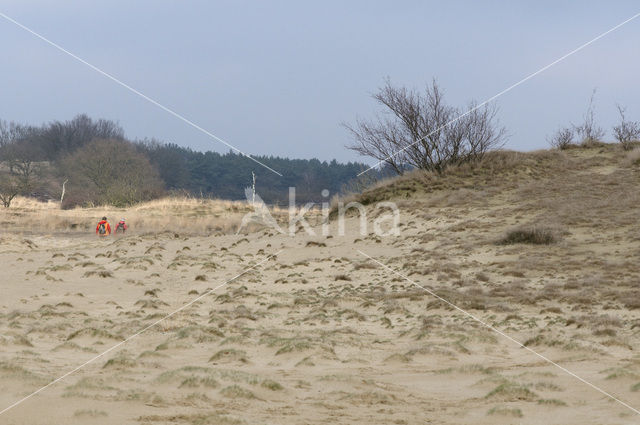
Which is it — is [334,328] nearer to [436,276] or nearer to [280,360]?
[280,360]

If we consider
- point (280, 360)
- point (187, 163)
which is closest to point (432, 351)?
point (280, 360)

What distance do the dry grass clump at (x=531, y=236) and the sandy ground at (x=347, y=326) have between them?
368 mm

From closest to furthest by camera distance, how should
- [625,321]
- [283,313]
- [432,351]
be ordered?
[432,351]
[625,321]
[283,313]

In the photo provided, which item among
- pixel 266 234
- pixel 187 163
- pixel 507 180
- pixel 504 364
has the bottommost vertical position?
pixel 504 364

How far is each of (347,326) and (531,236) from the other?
8.51 meters

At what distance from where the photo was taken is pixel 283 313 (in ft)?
40.8

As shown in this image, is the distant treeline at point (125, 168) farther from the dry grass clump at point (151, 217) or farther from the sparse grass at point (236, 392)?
the sparse grass at point (236, 392)

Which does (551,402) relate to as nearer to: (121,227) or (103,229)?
(103,229)

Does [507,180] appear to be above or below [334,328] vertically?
above

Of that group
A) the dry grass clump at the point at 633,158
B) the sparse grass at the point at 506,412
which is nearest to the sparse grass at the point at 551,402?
the sparse grass at the point at 506,412

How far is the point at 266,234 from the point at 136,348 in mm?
16897

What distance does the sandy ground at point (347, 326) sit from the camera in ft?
18.7

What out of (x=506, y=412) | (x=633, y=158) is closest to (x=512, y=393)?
(x=506, y=412)

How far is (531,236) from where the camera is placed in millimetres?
17578
